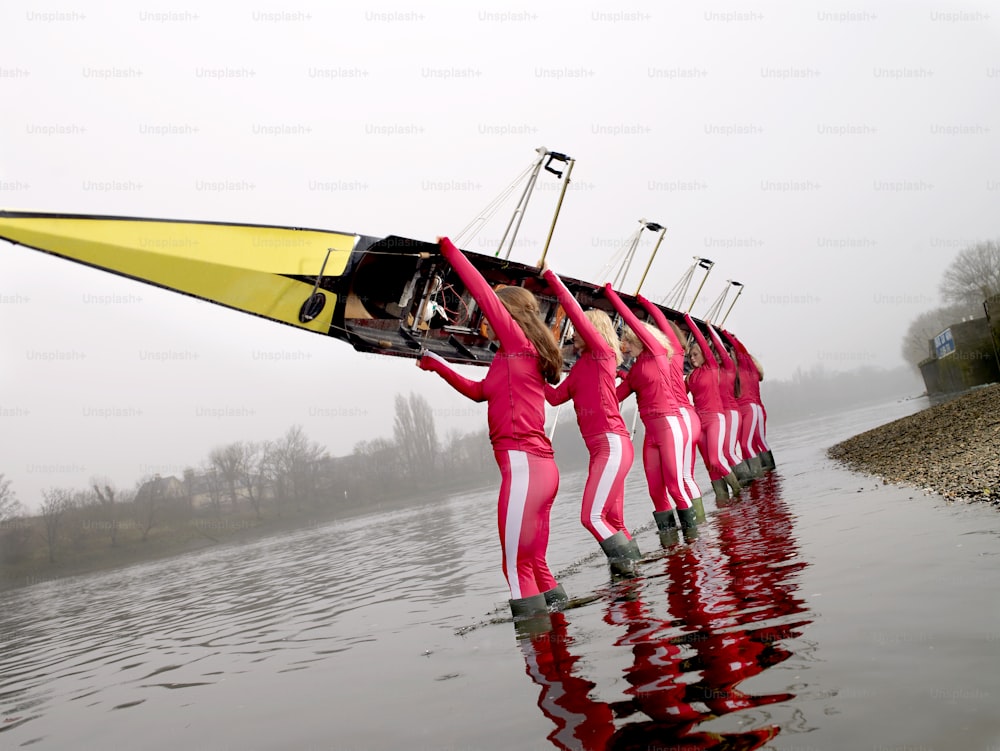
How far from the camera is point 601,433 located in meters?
7.47

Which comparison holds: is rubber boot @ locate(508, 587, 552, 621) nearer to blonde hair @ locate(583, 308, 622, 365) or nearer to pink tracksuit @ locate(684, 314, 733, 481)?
blonde hair @ locate(583, 308, 622, 365)

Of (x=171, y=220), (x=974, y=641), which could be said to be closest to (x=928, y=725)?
(x=974, y=641)

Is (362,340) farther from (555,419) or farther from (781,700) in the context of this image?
(781,700)

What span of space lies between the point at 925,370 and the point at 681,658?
189ft

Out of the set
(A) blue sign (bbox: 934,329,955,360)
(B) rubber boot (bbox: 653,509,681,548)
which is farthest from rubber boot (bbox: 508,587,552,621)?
(A) blue sign (bbox: 934,329,955,360)

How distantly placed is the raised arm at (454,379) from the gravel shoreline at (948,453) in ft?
15.2

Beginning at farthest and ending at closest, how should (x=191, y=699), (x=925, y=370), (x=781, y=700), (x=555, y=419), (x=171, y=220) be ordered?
(x=925, y=370) → (x=555, y=419) → (x=171, y=220) → (x=191, y=699) → (x=781, y=700)

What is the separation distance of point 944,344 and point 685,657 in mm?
45834

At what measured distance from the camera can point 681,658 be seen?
3.35m

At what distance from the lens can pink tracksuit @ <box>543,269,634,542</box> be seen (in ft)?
23.3

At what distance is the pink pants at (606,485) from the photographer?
7.06 metres

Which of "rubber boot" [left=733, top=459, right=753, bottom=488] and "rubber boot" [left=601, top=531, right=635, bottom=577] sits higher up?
"rubber boot" [left=601, top=531, right=635, bottom=577]

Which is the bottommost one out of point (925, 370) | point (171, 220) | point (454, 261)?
point (925, 370)

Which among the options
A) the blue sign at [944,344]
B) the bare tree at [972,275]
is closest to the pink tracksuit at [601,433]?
the blue sign at [944,344]
